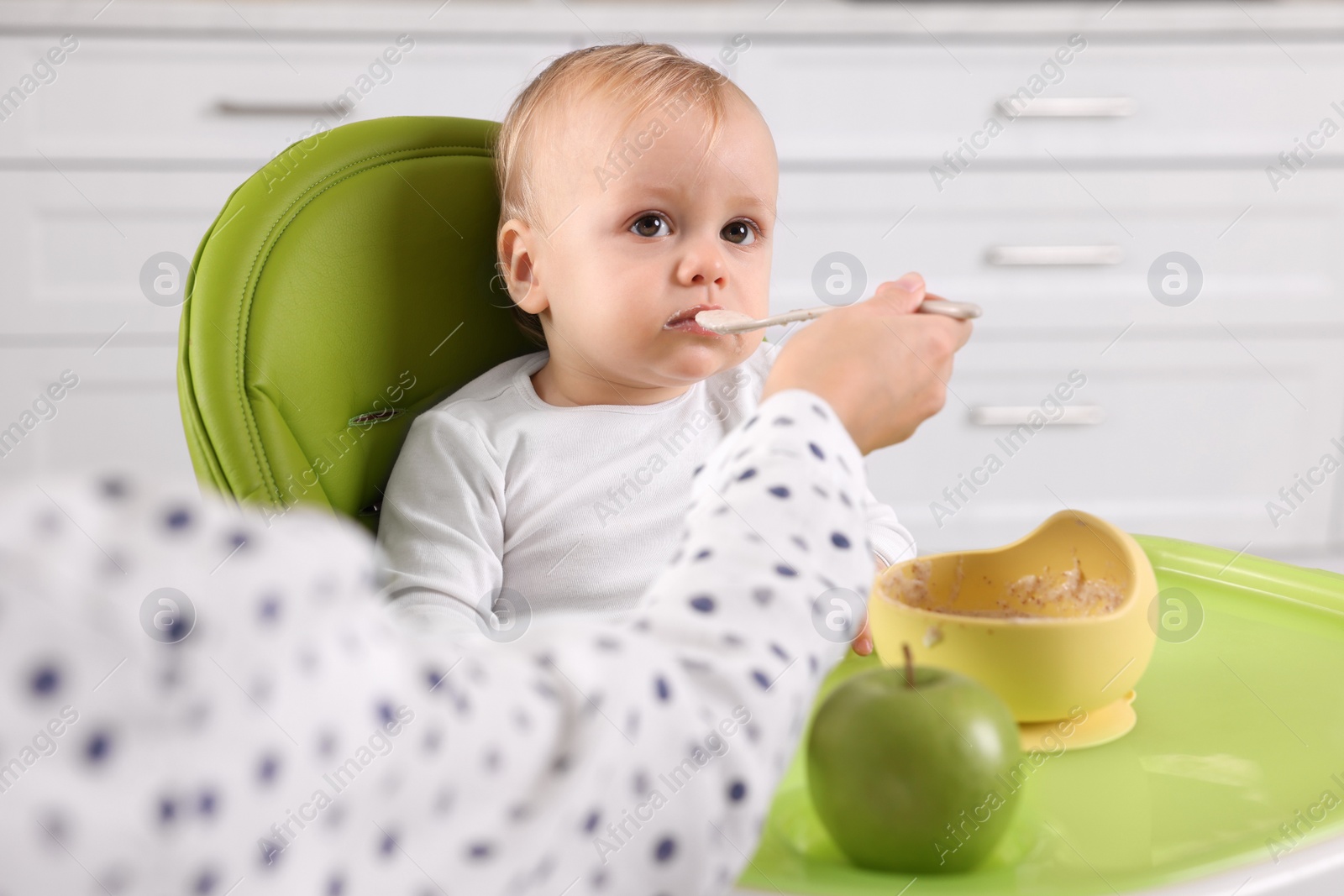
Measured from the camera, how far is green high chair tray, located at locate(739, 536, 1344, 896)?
1.49 feet

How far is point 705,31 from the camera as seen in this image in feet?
5.65

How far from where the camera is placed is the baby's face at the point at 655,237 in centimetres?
85

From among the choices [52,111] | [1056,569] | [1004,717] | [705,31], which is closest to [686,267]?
[1056,569]

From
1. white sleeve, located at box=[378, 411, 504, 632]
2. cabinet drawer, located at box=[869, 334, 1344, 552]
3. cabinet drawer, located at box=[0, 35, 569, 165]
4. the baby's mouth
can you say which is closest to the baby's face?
the baby's mouth

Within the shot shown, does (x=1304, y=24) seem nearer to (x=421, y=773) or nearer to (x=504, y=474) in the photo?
(x=504, y=474)

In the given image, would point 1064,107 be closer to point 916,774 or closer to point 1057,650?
point 1057,650

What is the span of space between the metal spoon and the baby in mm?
31

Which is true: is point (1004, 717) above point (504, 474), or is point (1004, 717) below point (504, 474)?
above

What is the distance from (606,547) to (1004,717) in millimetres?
437

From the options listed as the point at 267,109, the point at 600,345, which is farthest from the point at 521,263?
the point at 267,109

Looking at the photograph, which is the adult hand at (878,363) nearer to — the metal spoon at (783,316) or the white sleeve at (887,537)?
the metal spoon at (783,316)

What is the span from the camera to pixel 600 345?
88 cm

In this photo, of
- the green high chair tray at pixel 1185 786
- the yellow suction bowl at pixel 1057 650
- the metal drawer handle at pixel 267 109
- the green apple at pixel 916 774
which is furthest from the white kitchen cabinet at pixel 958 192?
the green apple at pixel 916 774

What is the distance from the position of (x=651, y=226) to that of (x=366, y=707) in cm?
63
